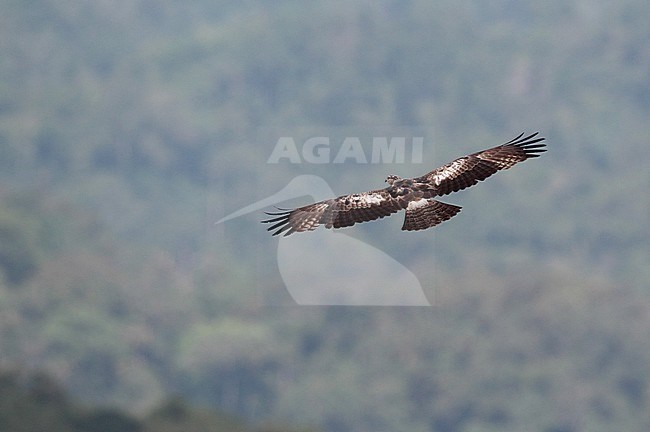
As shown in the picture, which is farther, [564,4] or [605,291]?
[564,4]

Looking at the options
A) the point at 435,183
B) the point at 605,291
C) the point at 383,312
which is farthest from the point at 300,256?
the point at 435,183

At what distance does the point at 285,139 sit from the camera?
14488 cm

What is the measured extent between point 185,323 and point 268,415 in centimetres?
1611

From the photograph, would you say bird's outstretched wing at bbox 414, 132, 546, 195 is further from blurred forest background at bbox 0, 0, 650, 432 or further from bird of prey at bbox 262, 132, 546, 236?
blurred forest background at bbox 0, 0, 650, 432

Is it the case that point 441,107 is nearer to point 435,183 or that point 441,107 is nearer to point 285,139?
point 285,139

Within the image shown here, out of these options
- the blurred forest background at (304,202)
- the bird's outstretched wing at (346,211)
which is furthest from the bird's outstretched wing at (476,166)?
the blurred forest background at (304,202)

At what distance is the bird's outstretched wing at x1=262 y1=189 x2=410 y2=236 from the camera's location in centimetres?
1498

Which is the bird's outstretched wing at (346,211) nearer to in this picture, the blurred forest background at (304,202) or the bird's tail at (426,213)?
the bird's tail at (426,213)

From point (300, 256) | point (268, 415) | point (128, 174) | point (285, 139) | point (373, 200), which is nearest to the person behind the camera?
point (373, 200)

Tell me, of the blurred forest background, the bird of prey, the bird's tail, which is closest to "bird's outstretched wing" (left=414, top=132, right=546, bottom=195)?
the bird of prey

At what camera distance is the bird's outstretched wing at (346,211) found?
15.0 m

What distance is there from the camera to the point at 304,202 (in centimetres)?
7262

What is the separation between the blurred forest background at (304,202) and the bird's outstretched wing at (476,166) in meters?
52.5

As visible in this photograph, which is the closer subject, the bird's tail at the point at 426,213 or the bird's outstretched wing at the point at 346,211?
the bird's tail at the point at 426,213
